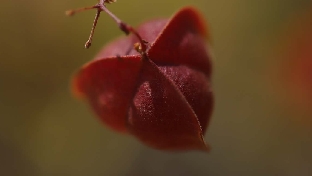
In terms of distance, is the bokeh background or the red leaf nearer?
the red leaf

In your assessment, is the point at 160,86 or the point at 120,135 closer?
the point at 160,86

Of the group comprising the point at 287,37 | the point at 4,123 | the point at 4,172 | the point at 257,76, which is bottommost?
the point at 4,172

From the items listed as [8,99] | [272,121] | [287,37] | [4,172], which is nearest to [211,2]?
[287,37]

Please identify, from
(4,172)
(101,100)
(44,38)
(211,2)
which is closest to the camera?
(101,100)

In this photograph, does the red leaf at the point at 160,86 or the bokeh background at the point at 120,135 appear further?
the bokeh background at the point at 120,135

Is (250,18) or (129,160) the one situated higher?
(250,18)

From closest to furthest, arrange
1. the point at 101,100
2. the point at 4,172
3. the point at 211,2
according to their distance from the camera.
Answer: the point at 101,100
the point at 4,172
the point at 211,2

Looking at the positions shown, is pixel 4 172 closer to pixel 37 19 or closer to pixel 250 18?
pixel 37 19

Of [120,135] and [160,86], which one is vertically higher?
[160,86]
